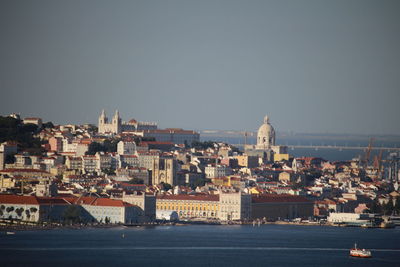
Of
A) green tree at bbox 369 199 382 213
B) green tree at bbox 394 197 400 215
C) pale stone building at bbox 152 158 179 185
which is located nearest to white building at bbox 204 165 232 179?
pale stone building at bbox 152 158 179 185

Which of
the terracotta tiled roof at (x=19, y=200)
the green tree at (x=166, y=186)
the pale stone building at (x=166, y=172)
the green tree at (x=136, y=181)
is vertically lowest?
the terracotta tiled roof at (x=19, y=200)

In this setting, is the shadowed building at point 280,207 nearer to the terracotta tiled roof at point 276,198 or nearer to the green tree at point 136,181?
the terracotta tiled roof at point 276,198

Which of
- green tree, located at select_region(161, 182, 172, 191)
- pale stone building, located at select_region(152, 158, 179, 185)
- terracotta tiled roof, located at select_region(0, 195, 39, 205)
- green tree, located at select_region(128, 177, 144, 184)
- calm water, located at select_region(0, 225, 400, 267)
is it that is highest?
pale stone building, located at select_region(152, 158, 179, 185)

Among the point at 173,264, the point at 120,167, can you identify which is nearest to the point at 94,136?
the point at 120,167

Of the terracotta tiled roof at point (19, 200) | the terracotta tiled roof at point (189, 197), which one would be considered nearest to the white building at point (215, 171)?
the terracotta tiled roof at point (189, 197)

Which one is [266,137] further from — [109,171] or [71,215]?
[71,215]

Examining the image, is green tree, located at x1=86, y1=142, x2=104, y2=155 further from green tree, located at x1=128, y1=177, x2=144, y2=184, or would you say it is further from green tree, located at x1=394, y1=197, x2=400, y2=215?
green tree, located at x1=394, y1=197, x2=400, y2=215
